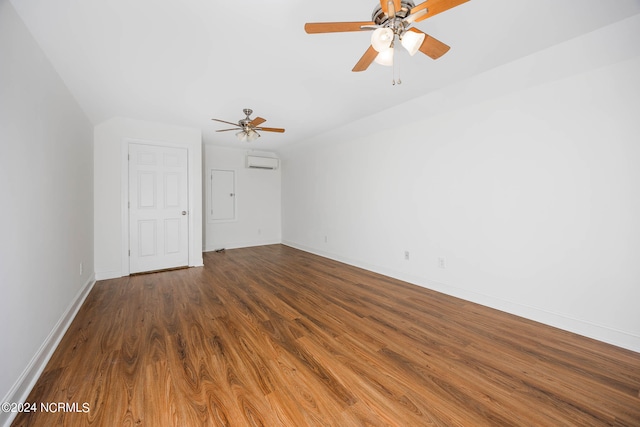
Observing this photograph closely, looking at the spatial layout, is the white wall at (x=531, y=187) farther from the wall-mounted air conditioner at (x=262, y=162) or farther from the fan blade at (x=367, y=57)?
the wall-mounted air conditioner at (x=262, y=162)

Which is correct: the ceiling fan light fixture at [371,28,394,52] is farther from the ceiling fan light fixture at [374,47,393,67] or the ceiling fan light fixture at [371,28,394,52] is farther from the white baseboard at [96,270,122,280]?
the white baseboard at [96,270,122,280]

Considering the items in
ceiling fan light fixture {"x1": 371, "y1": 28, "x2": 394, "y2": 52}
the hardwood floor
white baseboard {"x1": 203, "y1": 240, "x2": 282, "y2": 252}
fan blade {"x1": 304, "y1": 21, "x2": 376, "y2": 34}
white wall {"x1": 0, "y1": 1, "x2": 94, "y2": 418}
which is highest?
fan blade {"x1": 304, "y1": 21, "x2": 376, "y2": 34}

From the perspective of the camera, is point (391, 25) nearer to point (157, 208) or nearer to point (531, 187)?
point (531, 187)

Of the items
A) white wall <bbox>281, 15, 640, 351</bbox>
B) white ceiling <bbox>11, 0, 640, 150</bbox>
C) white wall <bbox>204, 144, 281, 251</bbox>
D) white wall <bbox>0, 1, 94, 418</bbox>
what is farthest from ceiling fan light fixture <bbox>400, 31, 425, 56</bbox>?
white wall <bbox>204, 144, 281, 251</bbox>

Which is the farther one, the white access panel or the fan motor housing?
the white access panel

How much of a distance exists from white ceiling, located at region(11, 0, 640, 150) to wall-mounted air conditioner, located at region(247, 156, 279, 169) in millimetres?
2545

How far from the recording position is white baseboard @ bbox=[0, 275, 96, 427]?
127cm

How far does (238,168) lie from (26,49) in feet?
13.6

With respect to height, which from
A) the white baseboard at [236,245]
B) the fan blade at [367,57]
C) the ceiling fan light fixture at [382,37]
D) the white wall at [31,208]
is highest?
the fan blade at [367,57]

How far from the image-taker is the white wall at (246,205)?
545cm

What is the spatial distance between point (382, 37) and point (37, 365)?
2.99 metres

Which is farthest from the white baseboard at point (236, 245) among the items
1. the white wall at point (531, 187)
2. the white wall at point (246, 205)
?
the white wall at point (531, 187)

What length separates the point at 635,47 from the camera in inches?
69.7

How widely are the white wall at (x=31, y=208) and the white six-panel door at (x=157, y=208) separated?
1.27 m
